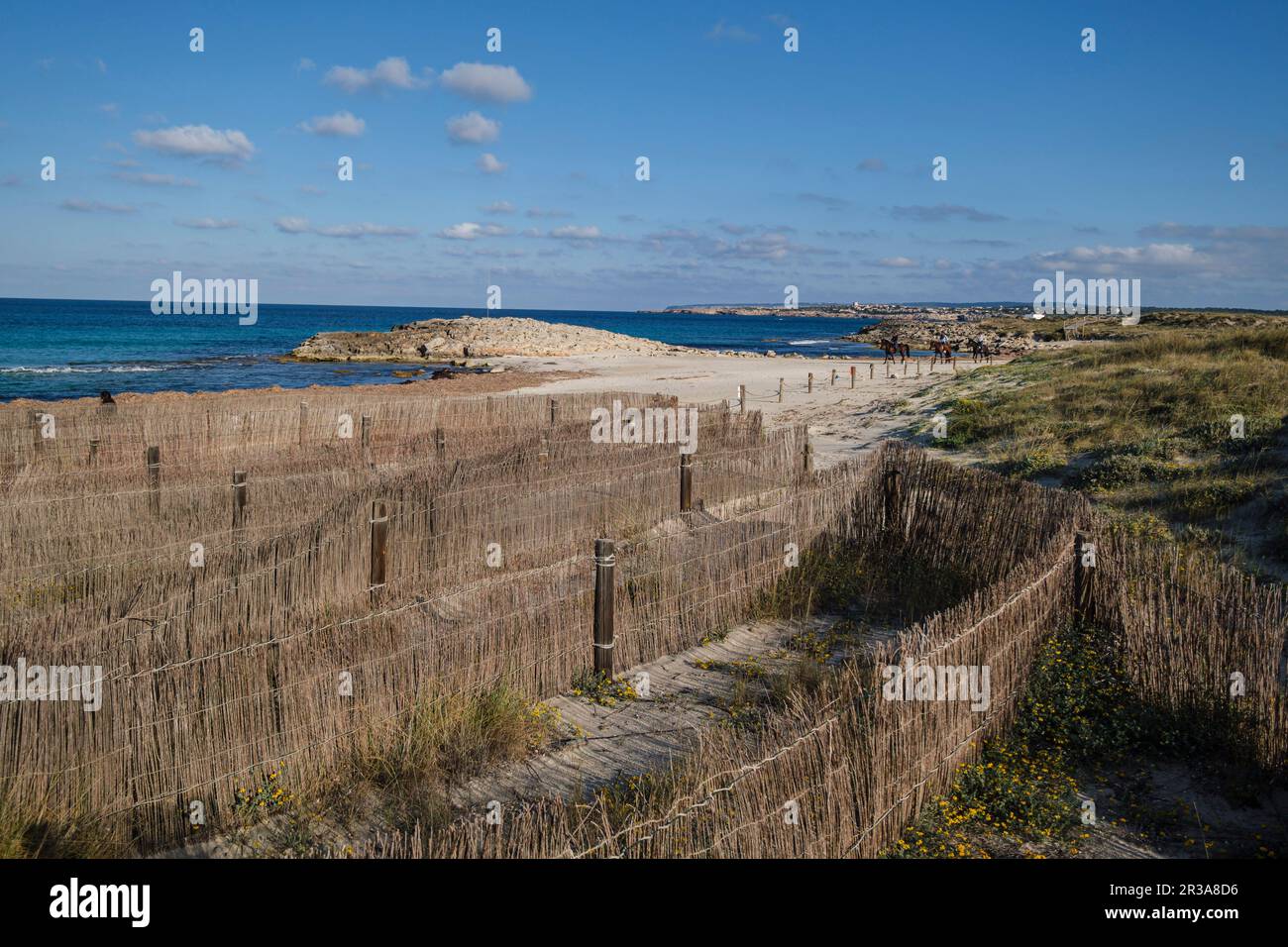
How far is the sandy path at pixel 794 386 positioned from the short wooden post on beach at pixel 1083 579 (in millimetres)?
8322

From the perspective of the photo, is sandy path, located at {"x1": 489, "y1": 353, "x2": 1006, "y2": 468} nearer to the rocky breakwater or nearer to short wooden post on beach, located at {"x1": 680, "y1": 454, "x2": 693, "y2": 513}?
the rocky breakwater

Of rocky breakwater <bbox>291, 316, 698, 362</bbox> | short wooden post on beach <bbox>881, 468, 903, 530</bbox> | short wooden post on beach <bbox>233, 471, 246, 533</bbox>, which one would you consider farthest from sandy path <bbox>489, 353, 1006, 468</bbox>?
short wooden post on beach <bbox>233, 471, 246, 533</bbox>

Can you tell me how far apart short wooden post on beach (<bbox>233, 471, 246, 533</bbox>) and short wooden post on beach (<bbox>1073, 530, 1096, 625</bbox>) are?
7.80 m

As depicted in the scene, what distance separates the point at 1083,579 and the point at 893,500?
2573 millimetres

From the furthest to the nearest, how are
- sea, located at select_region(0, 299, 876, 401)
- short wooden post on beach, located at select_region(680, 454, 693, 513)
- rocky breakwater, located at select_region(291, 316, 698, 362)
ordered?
rocky breakwater, located at select_region(291, 316, 698, 362) < sea, located at select_region(0, 299, 876, 401) < short wooden post on beach, located at select_region(680, 454, 693, 513)

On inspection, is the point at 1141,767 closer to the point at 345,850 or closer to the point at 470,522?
the point at 345,850

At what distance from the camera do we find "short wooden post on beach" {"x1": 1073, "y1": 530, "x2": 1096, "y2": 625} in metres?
6.82

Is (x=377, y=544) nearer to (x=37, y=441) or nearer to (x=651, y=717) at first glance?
(x=651, y=717)

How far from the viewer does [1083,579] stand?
6.88m

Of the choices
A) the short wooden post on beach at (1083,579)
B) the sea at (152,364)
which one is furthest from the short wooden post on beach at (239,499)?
the sea at (152,364)

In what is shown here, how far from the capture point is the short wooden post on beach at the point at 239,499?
9.14 metres

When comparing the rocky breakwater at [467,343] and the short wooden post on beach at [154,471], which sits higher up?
the rocky breakwater at [467,343]

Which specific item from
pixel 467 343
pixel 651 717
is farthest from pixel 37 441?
pixel 467 343

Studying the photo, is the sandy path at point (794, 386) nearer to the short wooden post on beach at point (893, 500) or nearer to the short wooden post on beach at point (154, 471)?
the short wooden post on beach at point (893, 500)
